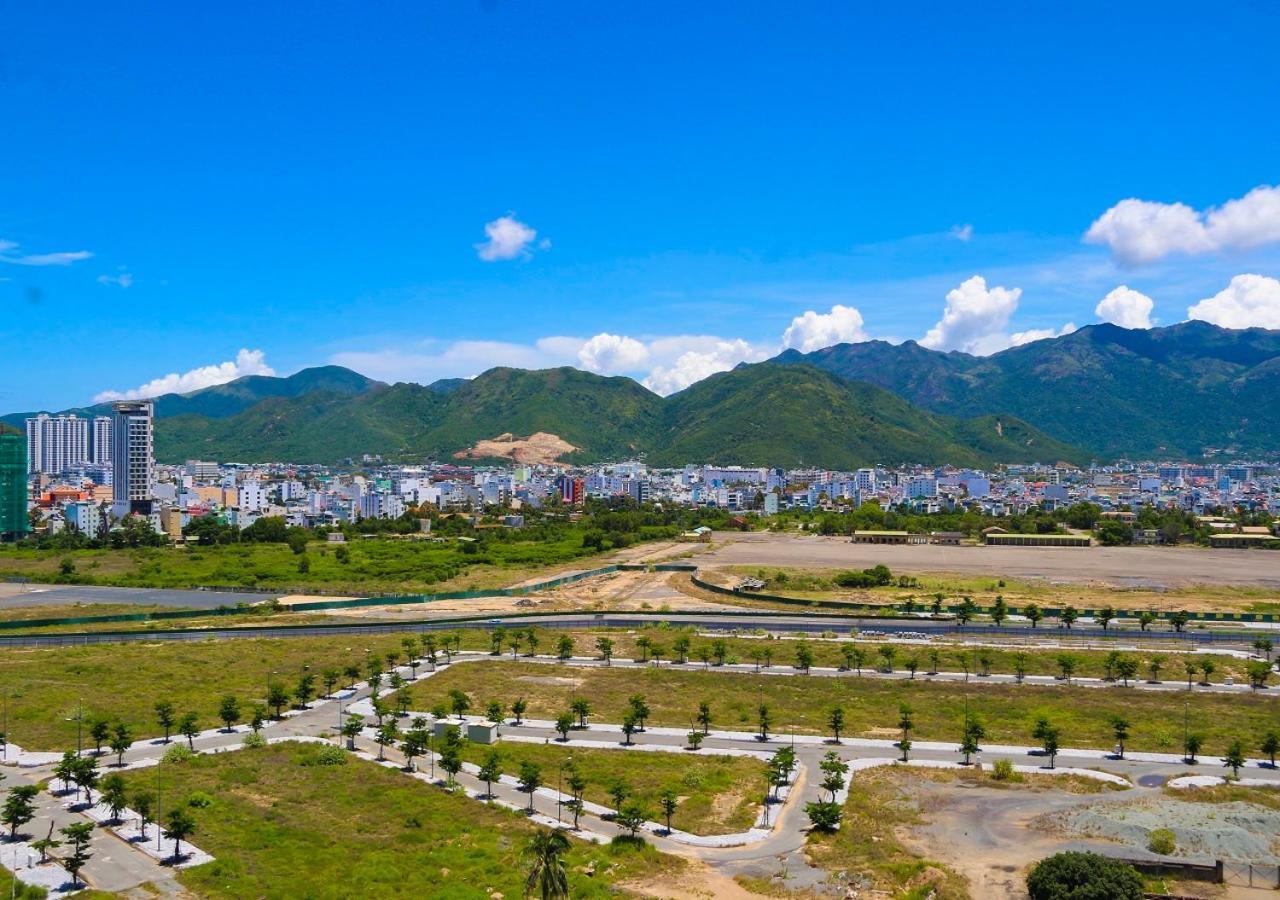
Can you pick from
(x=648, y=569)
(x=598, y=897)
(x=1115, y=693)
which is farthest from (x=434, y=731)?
(x=648, y=569)

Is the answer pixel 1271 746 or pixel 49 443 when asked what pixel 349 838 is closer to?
pixel 1271 746

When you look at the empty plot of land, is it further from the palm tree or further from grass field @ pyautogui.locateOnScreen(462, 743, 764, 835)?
the palm tree

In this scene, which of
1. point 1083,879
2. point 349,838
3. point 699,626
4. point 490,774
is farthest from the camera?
point 699,626

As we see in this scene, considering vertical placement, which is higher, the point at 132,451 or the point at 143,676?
the point at 132,451

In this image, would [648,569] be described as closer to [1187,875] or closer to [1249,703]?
[1249,703]

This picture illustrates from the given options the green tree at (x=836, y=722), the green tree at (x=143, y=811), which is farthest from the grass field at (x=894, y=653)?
the green tree at (x=143, y=811)

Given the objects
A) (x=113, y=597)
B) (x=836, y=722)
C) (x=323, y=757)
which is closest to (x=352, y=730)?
(x=323, y=757)
